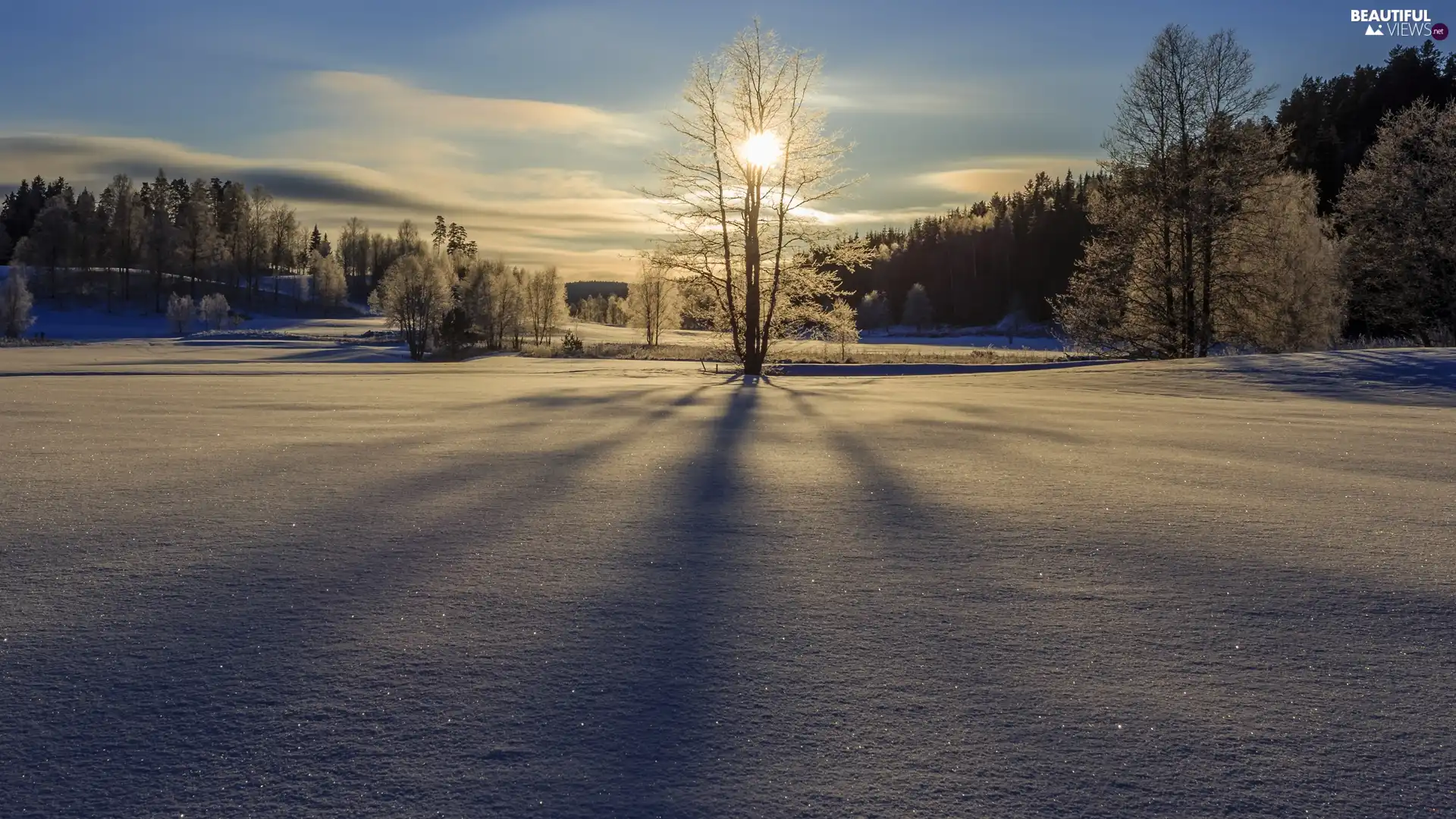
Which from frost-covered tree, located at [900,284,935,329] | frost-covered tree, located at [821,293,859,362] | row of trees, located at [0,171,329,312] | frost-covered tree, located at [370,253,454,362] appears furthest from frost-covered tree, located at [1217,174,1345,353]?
row of trees, located at [0,171,329,312]

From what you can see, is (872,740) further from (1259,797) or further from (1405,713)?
(1405,713)

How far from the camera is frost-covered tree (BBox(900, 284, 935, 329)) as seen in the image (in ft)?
399

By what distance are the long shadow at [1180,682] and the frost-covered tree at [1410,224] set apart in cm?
3123

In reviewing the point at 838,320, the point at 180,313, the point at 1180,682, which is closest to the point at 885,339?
the point at 180,313

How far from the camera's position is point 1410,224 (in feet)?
92.1

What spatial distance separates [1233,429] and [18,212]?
172m

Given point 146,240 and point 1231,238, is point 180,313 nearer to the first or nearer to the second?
point 146,240

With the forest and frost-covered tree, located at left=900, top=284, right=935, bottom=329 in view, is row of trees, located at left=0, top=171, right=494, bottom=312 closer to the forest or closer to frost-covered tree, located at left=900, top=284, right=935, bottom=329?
the forest

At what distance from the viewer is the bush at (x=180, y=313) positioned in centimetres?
8138

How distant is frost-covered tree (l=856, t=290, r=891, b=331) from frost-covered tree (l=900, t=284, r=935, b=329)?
4.13 m

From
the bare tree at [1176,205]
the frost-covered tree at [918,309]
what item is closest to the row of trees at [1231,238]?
the bare tree at [1176,205]

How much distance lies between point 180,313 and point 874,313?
3327 inches

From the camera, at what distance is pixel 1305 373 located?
1525cm

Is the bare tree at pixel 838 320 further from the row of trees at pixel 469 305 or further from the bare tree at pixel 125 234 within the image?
the bare tree at pixel 125 234
